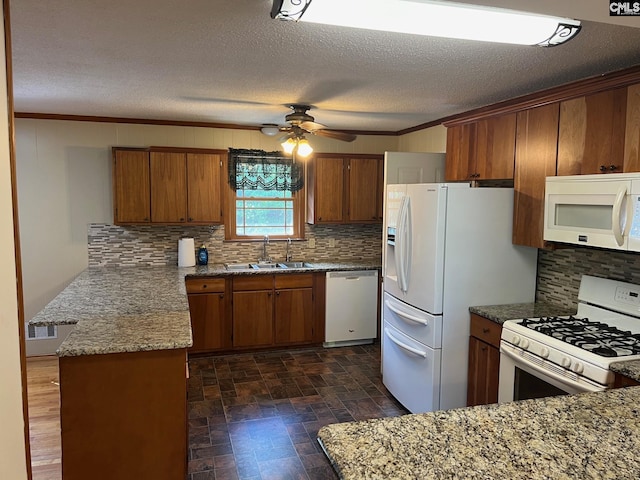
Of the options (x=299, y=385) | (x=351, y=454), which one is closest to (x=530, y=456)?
(x=351, y=454)

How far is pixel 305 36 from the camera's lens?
7.06 feet

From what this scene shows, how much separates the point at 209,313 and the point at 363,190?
212cm

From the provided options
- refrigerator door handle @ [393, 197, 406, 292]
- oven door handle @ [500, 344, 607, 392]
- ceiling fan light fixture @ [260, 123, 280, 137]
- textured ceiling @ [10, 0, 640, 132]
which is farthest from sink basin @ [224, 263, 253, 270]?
oven door handle @ [500, 344, 607, 392]

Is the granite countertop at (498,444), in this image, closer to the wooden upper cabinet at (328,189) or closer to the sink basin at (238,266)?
the sink basin at (238,266)

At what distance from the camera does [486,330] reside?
10.1 ft

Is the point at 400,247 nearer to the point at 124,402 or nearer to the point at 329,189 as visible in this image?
the point at 329,189

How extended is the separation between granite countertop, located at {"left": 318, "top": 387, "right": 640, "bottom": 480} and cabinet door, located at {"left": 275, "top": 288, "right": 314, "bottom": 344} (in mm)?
3370

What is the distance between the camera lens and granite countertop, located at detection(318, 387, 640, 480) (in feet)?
3.80

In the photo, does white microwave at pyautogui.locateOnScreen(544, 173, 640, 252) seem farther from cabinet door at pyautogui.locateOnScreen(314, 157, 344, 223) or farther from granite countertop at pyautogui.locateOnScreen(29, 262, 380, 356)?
cabinet door at pyautogui.locateOnScreen(314, 157, 344, 223)

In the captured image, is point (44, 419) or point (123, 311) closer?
point (123, 311)

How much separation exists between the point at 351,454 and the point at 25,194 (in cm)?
446

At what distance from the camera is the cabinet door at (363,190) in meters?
5.18

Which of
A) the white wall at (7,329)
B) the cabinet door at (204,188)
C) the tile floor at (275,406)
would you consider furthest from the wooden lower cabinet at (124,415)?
the cabinet door at (204,188)

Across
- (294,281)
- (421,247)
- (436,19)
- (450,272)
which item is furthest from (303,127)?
(436,19)
